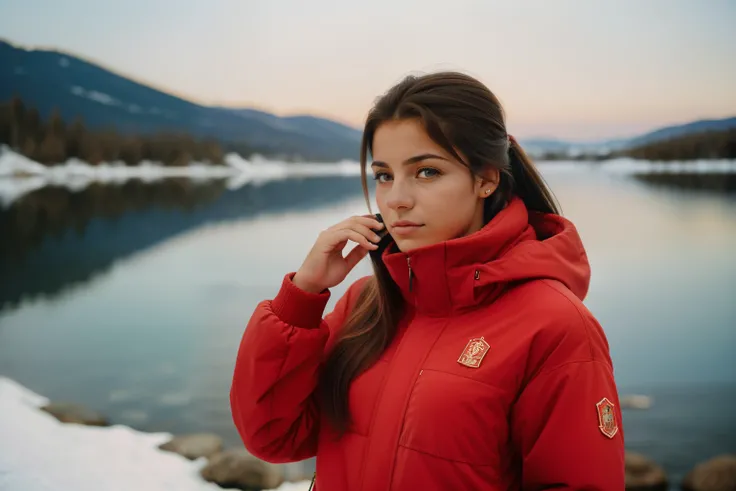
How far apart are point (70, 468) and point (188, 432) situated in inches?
73.1

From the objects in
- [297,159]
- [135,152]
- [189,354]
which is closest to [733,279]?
[189,354]

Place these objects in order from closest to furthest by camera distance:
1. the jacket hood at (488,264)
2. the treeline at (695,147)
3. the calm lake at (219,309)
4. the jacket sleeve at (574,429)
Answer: the jacket sleeve at (574,429) → the jacket hood at (488,264) → the calm lake at (219,309) → the treeline at (695,147)

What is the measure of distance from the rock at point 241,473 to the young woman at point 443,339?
6.76 ft

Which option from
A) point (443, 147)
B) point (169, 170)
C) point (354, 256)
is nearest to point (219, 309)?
point (354, 256)

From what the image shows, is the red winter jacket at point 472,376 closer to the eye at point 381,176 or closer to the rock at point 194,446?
the eye at point 381,176

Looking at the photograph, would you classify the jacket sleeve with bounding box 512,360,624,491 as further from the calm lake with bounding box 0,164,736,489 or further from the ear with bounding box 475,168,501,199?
the calm lake with bounding box 0,164,736,489

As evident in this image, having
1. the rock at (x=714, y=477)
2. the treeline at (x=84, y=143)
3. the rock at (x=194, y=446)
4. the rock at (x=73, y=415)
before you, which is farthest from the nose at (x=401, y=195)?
the treeline at (x=84, y=143)

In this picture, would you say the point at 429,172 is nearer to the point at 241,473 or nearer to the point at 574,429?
the point at 574,429

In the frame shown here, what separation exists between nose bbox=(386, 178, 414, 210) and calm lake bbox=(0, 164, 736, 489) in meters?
2.44

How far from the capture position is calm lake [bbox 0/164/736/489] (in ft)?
17.1

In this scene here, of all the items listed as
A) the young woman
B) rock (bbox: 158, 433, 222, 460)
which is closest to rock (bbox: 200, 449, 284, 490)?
rock (bbox: 158, 433, 222, 460)

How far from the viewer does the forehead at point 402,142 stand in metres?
1.03

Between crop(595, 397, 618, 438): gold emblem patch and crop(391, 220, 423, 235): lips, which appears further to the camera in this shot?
crop(391, 220, 423, 235): lips

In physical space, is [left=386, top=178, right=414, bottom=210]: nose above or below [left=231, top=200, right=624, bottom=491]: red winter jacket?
above
